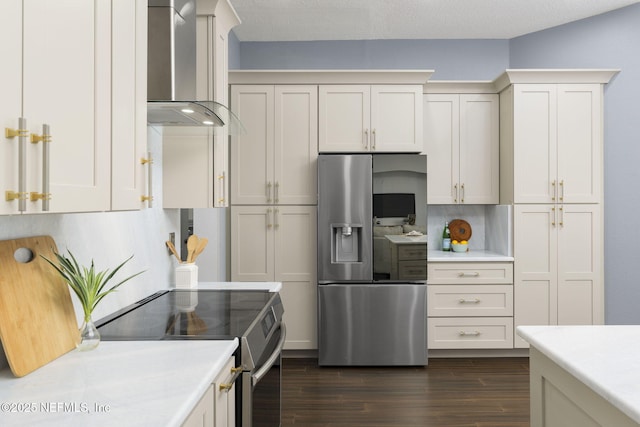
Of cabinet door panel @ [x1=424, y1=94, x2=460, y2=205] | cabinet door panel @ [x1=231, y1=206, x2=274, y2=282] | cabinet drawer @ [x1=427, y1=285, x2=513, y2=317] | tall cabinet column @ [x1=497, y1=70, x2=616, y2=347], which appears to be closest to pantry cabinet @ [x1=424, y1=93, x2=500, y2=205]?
cabinet door panel @ [x1=424, y1=94, x2=460, y2=205]

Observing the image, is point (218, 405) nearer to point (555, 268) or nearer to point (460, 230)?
point (555, 268)

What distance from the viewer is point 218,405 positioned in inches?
57.7

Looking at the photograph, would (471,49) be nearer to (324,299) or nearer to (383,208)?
(383,208)

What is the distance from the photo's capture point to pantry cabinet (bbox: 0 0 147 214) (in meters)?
0.99

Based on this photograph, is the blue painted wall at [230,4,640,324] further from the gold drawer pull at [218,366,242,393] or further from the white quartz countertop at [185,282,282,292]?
the gold drawer pull at [218,366,242,393]

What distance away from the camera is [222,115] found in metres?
2.10

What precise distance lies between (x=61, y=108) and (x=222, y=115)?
97 centimetres

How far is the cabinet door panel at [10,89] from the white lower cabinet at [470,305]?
369 cm

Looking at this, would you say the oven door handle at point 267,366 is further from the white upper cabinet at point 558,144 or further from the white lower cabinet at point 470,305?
the white upper cabinet at point 558,144

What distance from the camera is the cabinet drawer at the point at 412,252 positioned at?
4082 millimetres

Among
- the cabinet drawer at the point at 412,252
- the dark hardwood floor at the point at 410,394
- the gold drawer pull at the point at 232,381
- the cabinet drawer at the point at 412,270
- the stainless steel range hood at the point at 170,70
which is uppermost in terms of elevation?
the stainless steel range hood at the point at 170,70

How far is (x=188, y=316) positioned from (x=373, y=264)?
2254mm

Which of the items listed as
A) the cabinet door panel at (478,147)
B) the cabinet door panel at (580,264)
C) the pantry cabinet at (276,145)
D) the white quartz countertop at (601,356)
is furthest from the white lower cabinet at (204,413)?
the cabinet door panel at (580,264)

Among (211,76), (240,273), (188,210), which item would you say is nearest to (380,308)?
(240,273)
